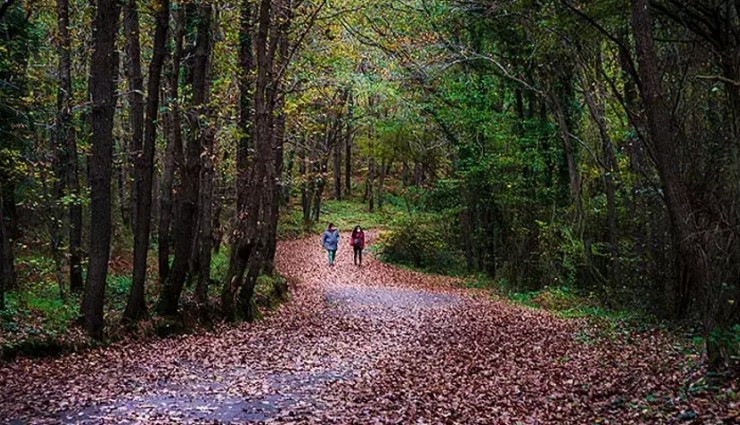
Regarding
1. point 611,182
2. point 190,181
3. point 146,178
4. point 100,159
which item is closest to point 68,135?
point 146,178

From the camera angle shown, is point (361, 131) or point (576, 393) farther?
point (361, 131)

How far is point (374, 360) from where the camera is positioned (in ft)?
37.2

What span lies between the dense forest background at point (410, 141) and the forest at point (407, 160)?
0.07 metres

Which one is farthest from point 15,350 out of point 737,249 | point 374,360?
point 737,249

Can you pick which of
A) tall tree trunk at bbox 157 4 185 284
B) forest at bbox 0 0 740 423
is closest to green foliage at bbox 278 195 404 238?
forest at bbox 0 0 740 423

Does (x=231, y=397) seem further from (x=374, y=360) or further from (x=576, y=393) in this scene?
(x=576, y=393)

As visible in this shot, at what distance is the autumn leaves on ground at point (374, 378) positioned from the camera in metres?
7.45

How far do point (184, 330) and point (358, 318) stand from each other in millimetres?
4823

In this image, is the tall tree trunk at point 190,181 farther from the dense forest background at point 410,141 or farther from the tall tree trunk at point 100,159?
the tall tree trunk at point 100,159

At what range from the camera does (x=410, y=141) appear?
28.9 meters

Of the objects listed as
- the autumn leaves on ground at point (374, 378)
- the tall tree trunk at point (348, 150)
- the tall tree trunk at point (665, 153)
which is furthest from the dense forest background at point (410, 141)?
the tall tree trunk at point (348, 150)

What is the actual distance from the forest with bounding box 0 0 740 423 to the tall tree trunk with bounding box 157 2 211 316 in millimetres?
51

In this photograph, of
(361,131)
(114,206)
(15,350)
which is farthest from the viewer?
(361,131)

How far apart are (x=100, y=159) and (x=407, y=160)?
68.2ft
